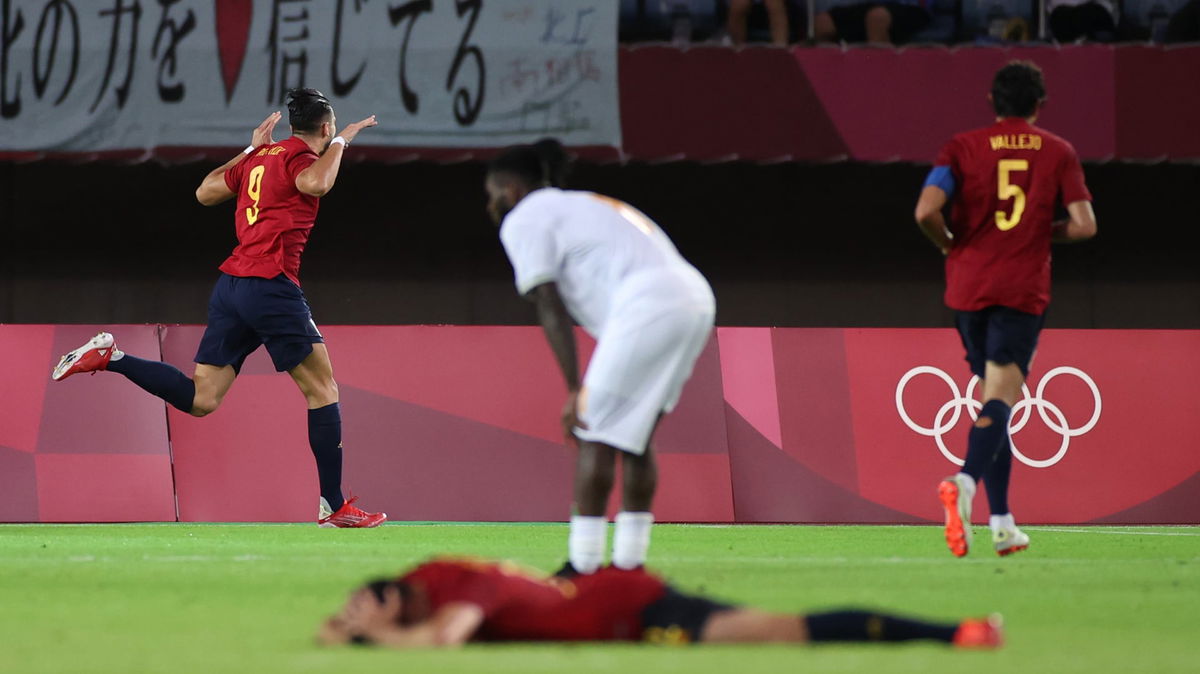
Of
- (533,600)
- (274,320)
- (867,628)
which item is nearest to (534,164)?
(533,600)

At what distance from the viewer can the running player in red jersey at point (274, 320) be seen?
9.16m

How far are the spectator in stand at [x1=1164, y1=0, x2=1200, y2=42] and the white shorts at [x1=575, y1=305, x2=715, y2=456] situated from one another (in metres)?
11.0

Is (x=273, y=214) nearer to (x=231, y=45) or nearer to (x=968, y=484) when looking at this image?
(x=968, y=484)

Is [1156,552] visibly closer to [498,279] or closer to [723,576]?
[723,576]

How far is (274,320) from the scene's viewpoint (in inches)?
359

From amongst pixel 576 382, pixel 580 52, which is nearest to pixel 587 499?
pixel 576 382

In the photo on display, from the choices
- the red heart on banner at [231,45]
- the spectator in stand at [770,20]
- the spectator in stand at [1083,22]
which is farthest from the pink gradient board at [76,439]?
the spectator in stand at [1083,22]

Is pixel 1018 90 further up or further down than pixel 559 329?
further up

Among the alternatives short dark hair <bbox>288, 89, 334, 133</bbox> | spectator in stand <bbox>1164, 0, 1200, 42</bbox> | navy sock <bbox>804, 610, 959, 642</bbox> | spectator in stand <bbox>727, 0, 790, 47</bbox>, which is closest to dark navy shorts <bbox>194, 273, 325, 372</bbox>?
short dark hair <bbox>288, 89, 334, 133</bbox>

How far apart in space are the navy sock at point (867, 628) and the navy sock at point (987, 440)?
3507 mm

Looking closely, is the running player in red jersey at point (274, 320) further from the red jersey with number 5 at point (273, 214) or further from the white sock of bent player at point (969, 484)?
the white sock of bent player at point (969, 484)

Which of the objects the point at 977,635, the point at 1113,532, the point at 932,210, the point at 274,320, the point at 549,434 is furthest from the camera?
the point at 549,434

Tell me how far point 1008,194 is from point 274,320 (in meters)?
3.82

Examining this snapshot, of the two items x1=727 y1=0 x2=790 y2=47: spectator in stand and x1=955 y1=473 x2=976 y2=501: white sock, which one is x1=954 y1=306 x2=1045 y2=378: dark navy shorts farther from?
x1=727 y1=0 x2=790 y2=47: spectator in stand
